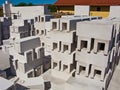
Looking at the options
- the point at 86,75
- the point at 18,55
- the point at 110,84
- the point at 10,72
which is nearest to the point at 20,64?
the point at 18,55

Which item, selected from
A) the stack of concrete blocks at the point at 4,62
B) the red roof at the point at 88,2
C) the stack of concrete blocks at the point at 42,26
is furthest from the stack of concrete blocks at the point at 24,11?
the stack of concrete blocks at the point at 4,62

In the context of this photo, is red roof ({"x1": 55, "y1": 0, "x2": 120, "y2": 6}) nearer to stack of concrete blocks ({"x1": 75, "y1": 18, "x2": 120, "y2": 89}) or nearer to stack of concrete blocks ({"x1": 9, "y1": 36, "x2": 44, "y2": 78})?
stack of concrete blocks ({"x1": 9, "y1": 36, "x2": 44, "y2": 78})

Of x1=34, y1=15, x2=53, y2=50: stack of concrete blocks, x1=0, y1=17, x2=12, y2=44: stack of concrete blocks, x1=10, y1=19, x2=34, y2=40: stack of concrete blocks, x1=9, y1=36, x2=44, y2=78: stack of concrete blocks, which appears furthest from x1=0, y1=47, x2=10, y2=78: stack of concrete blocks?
x1=34, y1=15, x2=53, y2=50: stack of concrete blocks

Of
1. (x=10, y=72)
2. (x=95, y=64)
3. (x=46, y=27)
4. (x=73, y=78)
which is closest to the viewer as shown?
(x=95, y=64)

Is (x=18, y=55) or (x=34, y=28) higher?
(x=34, y=28)

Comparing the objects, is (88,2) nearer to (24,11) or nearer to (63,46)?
(24,11)

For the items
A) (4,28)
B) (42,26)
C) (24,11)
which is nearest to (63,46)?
(42,26)

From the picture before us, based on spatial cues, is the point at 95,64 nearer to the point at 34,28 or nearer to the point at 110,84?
the point at 110,84
